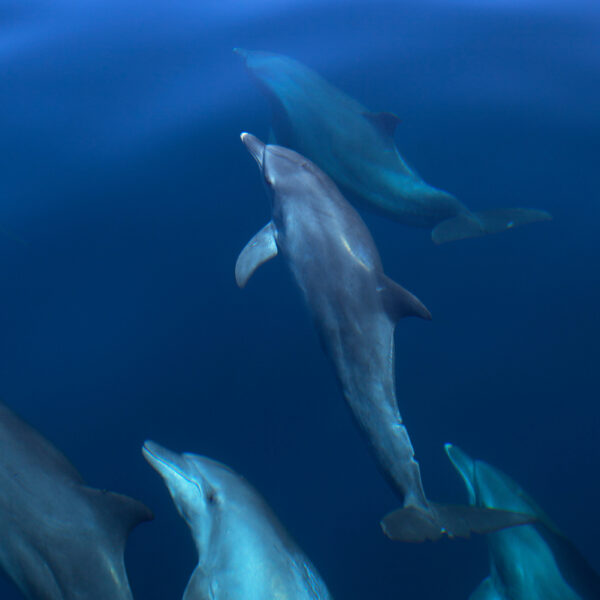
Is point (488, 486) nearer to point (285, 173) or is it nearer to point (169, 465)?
point (169, 465)

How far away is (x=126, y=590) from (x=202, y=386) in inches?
98.6

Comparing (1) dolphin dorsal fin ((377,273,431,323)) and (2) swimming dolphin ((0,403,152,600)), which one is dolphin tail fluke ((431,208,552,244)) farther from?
(2) swimming dolphin ((0,403,152,600))

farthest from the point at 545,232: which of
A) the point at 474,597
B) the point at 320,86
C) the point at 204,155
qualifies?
the point at 204,155

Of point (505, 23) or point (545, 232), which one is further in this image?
point (505, 23)

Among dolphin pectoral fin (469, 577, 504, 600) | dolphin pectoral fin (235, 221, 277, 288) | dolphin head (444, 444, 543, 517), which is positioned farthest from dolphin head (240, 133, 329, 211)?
dolphin pectoral fin (469, 577, 504, 600)

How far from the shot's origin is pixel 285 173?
546cm

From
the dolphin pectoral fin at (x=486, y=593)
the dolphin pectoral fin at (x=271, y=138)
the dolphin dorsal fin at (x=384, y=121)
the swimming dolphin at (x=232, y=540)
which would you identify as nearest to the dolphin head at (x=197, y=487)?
the swimming dolphin at (x=232, y=540)

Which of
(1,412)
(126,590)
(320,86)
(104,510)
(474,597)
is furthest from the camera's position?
(320,86)

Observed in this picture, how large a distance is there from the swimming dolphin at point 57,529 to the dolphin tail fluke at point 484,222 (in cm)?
432

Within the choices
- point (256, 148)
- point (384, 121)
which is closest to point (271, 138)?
point (256, 148)

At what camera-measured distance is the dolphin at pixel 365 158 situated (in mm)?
6176

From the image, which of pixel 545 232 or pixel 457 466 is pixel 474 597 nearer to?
pixel 457 466

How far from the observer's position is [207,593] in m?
3.51

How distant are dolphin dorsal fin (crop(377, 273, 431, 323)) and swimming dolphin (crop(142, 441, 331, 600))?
1915 millimetres
